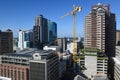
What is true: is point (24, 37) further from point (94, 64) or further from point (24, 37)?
point (94, 64)

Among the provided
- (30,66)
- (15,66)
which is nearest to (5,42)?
(15,66)

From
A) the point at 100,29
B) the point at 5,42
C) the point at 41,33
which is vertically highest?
the point at 41,33

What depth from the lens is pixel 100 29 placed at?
97.1 m

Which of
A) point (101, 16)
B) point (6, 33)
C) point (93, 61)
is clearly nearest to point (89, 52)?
point (93, 61)

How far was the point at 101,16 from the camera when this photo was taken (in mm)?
97062


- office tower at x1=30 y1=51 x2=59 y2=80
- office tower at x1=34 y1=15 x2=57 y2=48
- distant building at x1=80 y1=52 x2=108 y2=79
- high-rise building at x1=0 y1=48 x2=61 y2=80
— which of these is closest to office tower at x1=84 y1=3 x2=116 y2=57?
distant building at x1=80 y1=52 x2=108 y2=79

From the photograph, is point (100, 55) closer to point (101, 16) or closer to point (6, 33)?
point (101, 16)

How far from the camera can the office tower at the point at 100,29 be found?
9694 centimetres

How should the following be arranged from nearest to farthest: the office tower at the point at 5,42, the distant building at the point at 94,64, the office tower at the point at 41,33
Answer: the distant building at the point at 94,64 < the office tower at the point at 5,42 < the office tower at the point at 41,33

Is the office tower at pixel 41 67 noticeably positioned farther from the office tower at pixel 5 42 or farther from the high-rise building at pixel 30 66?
the office tower at pixel 5 42

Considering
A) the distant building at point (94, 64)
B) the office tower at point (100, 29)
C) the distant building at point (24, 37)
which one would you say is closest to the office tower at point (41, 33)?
the distant building at point (24, 37)

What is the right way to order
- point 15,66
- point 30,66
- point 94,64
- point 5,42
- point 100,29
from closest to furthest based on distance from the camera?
point 30,66 < point 15,66 < point 94,64 < point 100,29 < point 5,42

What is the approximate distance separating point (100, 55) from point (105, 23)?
2196 cm

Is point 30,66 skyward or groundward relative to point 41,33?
groundward
